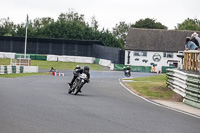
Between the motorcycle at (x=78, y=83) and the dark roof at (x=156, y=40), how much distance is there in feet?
196

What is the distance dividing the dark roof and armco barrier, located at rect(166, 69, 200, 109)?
5732 centimetres

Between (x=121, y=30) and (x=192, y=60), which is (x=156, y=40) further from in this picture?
(x=121, y=30)

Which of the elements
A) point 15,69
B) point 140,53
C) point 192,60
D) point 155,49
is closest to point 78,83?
point 192,60

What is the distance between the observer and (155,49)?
7938 cm

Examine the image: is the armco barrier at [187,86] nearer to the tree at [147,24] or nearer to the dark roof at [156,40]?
the dark roof at [156,40]

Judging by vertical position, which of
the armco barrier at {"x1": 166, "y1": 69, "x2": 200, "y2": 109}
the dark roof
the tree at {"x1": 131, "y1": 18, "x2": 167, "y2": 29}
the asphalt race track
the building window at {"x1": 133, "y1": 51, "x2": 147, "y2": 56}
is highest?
the tree at {"x1": 131, "y1": 18, "x2": 167, "y2": 29}

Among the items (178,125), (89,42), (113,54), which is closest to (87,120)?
(178,125)

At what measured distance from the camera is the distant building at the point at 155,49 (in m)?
78.4

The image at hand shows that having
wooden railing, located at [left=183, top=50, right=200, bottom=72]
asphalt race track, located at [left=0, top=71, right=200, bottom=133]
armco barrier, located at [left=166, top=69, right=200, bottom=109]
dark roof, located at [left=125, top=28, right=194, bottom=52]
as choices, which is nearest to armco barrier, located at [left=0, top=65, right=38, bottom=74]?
wooden railing, located at [left=183, top=50, right=200, bottom=72]

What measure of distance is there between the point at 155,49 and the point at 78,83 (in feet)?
200

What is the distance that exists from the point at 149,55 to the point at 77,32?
29.3 meters

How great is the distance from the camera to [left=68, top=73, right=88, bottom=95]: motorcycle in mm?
19047

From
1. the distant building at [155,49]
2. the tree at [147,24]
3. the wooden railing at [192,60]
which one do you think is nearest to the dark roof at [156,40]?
the distant building at [155,49]

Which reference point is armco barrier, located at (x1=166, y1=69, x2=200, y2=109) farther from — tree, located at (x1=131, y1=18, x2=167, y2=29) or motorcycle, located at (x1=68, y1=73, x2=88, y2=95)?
tree, located at (x1=131, y1=18, x2=167, y2=29)
